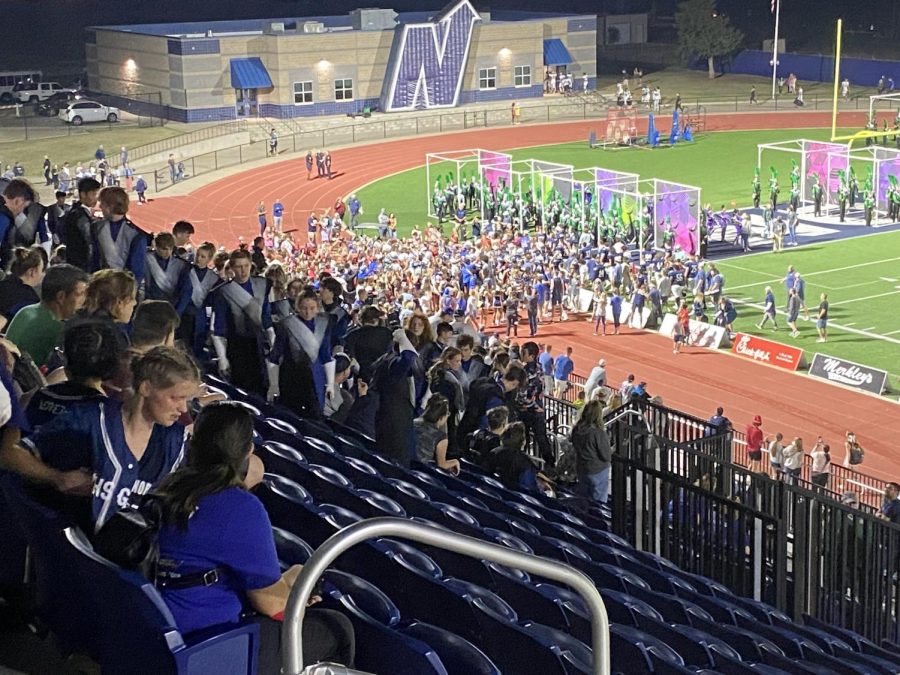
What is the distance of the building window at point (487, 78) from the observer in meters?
65.9

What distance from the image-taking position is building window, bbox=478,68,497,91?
65.9m

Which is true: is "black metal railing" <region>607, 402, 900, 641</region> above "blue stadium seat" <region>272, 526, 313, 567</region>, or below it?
below

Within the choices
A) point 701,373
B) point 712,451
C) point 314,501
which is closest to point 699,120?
point 701,373

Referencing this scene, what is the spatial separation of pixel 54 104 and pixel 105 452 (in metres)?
60.0

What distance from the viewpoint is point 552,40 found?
67.2m

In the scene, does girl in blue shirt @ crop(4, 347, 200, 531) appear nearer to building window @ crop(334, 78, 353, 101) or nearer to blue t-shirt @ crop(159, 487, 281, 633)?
blue t-shirt @ crop(159, 487, 281, 633)

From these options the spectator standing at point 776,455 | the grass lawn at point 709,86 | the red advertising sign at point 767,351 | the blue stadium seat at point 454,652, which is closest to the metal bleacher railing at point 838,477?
the spectator standing at point 776,455

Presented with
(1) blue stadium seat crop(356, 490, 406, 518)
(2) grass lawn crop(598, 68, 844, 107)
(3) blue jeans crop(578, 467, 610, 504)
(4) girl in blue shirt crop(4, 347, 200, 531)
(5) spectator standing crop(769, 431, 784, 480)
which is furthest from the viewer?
(2) grass lawn crop(598, 68, 844, 107)

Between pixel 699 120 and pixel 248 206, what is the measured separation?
23.3 meters

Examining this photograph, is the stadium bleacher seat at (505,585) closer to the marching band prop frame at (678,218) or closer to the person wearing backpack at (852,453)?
the person wearing backpack at (852,453)

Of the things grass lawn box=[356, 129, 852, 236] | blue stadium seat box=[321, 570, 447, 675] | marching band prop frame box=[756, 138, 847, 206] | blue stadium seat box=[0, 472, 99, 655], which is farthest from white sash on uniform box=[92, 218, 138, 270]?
marching band prop frame box=[756, 138, 847, 206]

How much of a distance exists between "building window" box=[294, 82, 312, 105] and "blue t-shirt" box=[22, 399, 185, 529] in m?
57.2

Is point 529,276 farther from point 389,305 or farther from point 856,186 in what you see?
point 856,186

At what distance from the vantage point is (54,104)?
6169cm
